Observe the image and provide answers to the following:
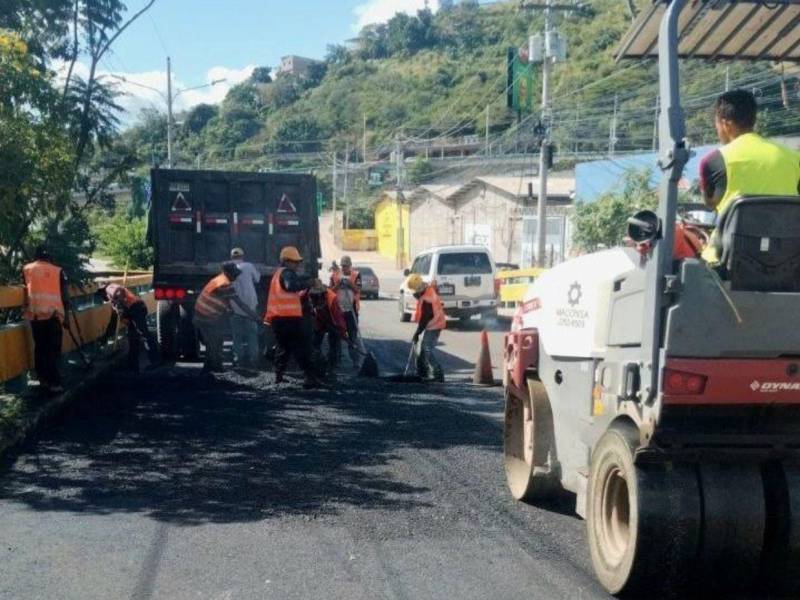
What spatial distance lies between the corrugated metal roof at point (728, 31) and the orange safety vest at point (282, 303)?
6.38m

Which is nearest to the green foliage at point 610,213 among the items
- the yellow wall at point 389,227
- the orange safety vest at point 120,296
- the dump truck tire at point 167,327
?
the dump truck tire at point 167,327

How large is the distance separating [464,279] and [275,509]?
16.5 meters

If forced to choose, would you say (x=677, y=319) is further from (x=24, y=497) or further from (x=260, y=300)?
(x=260, y=300)

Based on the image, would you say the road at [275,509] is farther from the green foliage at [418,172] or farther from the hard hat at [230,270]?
the green foliage at [418,172]

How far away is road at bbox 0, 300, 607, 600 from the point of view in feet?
16.5

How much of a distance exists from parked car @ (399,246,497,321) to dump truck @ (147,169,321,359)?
7881 mm

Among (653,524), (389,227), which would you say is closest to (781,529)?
(653,524)

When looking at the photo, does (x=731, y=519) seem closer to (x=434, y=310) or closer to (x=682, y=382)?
(x=682, y=382)

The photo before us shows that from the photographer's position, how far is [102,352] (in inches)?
560

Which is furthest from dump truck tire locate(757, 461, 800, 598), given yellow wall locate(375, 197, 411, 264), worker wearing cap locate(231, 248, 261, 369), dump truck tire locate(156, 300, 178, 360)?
yellow wall locate(375, 197, 411, 264)

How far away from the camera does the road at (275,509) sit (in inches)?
198

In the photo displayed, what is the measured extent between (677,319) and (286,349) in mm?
7746

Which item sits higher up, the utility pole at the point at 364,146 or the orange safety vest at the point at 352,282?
the utility pole at the point at 364,146

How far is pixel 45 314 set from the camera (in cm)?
977
